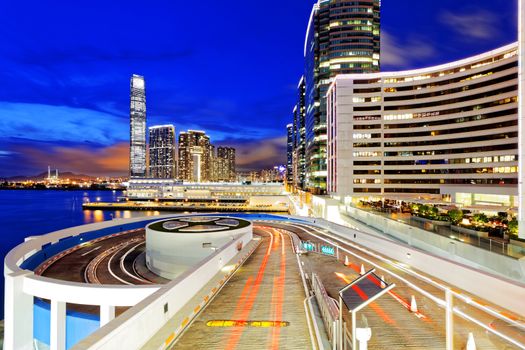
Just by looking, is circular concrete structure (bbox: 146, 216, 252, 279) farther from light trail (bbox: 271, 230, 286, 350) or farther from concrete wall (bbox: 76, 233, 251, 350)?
concrete wall (bbox: 76, 233, 251, 350)

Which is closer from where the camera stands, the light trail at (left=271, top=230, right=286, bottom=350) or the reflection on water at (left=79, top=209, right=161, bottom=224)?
the light trail at (left=271, top=230, right=286, bottom=350)

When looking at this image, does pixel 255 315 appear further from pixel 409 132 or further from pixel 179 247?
pixel 409 132

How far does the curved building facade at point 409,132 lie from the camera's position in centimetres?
8375

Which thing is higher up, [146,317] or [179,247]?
[146,317]

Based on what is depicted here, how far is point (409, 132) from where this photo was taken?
304 ft

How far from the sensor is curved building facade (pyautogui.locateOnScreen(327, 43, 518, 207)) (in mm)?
83750

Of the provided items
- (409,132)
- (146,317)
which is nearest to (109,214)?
(409,132)

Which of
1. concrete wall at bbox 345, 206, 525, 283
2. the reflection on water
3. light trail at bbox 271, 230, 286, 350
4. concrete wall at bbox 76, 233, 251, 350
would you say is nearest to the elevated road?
light trail at bbox 271, 230, 286, 350

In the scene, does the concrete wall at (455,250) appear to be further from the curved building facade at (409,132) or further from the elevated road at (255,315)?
the curved building facade at (409,132)

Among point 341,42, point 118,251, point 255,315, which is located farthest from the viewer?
point 341,42

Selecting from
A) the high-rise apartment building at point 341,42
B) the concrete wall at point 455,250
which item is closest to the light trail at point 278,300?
the concrete wall at point 455,250

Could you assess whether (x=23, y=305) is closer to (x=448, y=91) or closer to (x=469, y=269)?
(x=469, y=269)

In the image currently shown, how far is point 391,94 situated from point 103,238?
287 ft

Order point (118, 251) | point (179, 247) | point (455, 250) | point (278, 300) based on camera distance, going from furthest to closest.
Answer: point (118, 251) < point (179, 247) < point (455, 250) < point (278, 300)
